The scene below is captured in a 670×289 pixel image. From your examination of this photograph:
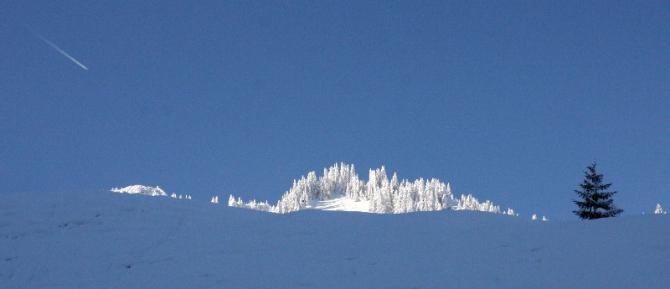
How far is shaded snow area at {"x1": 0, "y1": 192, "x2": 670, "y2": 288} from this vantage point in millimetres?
11430

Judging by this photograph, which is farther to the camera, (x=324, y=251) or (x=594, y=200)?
(x=594, y=200)

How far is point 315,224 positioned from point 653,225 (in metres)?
12.9

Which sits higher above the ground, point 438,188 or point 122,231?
point 438,188

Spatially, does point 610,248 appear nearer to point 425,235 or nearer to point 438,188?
point 425,235

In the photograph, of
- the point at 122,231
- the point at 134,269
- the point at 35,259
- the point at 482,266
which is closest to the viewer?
the point at 482,266

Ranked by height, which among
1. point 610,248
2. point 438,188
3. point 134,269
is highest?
point 438,188

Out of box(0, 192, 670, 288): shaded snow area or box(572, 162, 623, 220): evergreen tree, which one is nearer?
box(0, 192, 670, 288): shaded snow area

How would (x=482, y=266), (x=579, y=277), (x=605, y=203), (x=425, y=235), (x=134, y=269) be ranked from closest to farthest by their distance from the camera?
(x=579, y=277) → (x=482, y=266) → (x=134, y=269) → (x=425, y=235) → (x=605, y=203)

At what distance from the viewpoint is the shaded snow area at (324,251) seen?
1143 centimetres

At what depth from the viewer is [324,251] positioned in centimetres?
1447

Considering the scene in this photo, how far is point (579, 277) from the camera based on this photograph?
10.8 metres

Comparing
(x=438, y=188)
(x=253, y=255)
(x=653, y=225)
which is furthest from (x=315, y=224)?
(x=438, y=188)

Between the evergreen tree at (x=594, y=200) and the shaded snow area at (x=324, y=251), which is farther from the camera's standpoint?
the evergreen tree at (x=594, y=200)

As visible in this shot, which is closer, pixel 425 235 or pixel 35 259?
pixel 35 259
